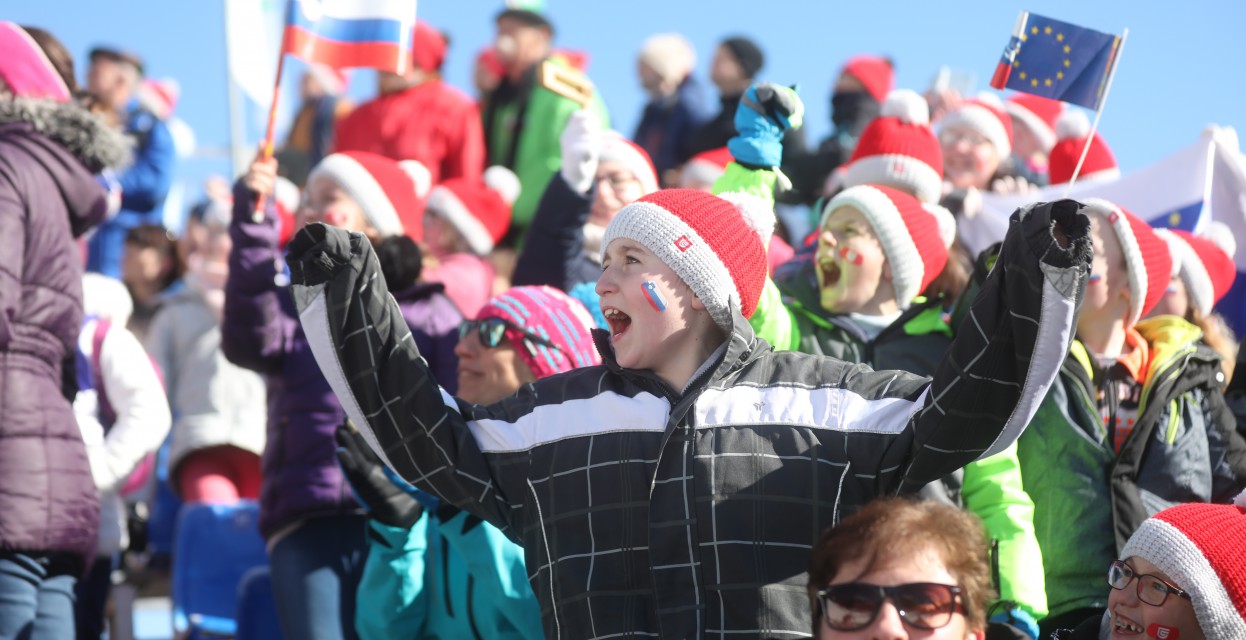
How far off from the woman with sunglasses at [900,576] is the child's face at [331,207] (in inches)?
122

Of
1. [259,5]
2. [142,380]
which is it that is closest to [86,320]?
[142,380]

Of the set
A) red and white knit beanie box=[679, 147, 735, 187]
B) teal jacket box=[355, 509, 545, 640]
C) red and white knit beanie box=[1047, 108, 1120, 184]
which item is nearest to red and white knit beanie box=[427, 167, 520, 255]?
red and white knit beanie box=[679, 147, 735, 187]

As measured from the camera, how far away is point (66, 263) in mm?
4809

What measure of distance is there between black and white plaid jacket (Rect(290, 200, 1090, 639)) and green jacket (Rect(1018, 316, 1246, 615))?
4.31 ft

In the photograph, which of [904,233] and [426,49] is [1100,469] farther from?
[426,49]

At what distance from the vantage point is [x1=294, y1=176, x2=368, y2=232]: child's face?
5.71 meters

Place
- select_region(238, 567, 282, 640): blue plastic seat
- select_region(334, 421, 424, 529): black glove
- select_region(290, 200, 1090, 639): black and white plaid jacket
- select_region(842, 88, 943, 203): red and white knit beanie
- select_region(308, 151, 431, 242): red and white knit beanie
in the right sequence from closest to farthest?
select_region(290, 200, 1090, 639): black and white plaid jacket < select_region(334, 421, 424, 529): black glove < select_region(238, 567, 282, 640): blue plastic seat < select_region(308, 151, 431, 242): red and white knit beanie < select_region(842, 88, 943, 203): red and white knit beanie

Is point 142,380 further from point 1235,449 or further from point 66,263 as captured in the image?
point 1235,449

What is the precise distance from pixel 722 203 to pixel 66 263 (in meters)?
2.23

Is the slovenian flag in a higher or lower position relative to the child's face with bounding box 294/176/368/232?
higher

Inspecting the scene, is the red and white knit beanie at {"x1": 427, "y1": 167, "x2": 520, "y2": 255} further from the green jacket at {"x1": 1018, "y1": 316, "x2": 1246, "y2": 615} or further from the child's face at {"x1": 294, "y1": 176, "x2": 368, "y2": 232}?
the green jacket at {"x1": 1018, "y1": 316, "x2": 1246, "y2": 615}

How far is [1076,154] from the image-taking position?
757 centimetres

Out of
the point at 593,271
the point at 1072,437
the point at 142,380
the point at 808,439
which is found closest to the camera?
the point at 808,439

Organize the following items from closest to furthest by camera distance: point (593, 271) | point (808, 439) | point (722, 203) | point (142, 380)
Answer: point (808, 439), point (722, 203), point (142, 380), point (593, 271)
